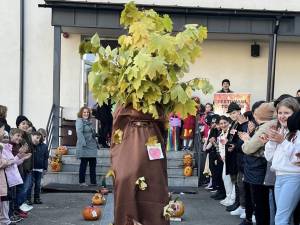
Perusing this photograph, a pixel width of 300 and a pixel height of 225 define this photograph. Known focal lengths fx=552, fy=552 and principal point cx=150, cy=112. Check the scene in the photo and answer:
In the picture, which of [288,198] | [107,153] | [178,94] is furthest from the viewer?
[107,153]

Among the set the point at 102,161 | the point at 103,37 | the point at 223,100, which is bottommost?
the point at 102,161

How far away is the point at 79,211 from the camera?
9578 mm

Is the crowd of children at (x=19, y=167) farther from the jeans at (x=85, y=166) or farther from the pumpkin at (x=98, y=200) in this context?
the jeans at (x=85, y=166)

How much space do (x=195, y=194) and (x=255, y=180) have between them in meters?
4.78

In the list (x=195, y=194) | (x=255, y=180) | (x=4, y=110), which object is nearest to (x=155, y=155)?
(x=255, y=180)

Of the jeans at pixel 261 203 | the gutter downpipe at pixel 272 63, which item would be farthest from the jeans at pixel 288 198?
the gutter downpipe at pixel 272 63

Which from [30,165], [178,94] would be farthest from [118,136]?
[30,165]

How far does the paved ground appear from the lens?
8.67 metres

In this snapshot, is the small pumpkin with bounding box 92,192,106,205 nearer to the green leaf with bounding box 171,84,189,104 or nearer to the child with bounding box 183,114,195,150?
the child with bounding box 183,114,195,150

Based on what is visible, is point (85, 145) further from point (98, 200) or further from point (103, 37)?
point (103, 37)

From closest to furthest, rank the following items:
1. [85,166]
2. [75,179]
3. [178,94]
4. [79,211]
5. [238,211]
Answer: [178,94]
[238,211]
[79,211]
[85,166]
[75,179]

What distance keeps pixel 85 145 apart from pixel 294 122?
6.82 metres

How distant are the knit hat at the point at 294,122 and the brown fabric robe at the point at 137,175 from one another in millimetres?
1386

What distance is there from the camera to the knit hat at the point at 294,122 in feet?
18.0
